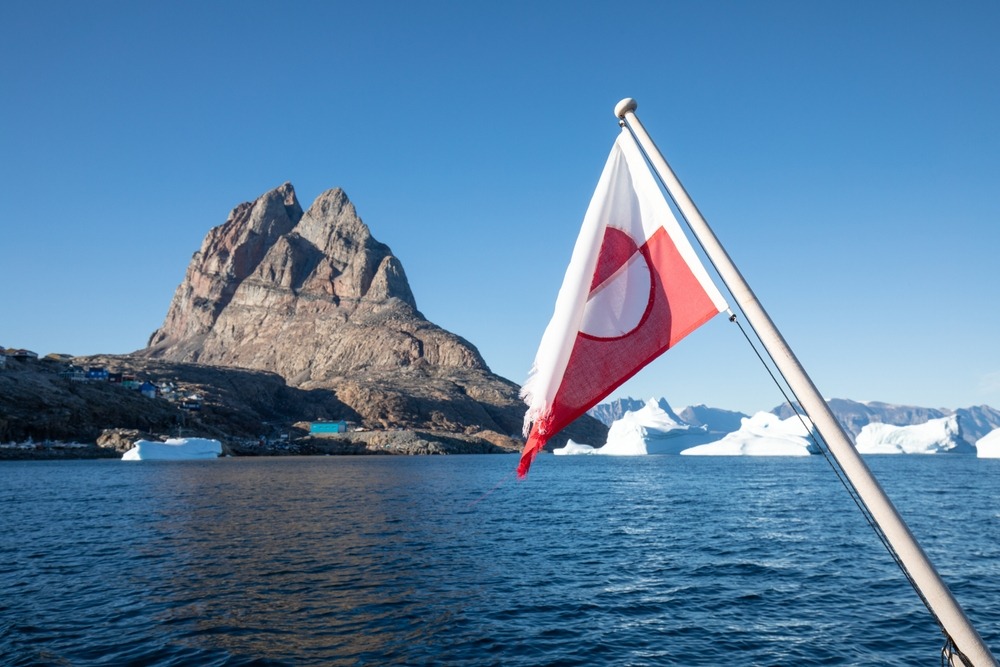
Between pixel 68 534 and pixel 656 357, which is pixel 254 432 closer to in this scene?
pixel 68 534

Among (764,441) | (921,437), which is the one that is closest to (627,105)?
(764,441)

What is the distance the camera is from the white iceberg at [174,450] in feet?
390

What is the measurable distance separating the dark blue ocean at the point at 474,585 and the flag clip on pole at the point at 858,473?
1056 cm

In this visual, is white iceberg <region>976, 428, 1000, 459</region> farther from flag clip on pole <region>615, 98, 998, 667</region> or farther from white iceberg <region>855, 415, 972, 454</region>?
flag clip on pole <region>615, 98, 998, 667</region>

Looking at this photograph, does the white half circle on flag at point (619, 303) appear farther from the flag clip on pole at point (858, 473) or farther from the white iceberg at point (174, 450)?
the white iceberg at point (174, 450)

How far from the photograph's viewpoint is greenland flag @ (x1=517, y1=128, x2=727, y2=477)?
7.10 meters

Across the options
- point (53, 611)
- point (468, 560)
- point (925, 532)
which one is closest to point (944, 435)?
point (925, 532)

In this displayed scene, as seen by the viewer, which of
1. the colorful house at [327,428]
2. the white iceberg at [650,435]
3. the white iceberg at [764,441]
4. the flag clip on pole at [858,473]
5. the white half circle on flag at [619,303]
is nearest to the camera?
the flag clip on pole at [858,473]

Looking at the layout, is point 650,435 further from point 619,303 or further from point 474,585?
point 619,303

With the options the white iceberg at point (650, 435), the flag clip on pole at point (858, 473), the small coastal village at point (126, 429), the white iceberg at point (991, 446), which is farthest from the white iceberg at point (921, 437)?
the flag clip on pole at point (858, 473)

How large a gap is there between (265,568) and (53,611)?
7.04 m

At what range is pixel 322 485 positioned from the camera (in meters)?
66.8

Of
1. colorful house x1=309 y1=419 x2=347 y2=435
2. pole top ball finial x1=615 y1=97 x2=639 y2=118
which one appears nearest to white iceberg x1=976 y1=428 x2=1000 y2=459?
colorful house x1=309 y1=419 x2=347 y2=435

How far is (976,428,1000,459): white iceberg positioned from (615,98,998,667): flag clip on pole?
186m
